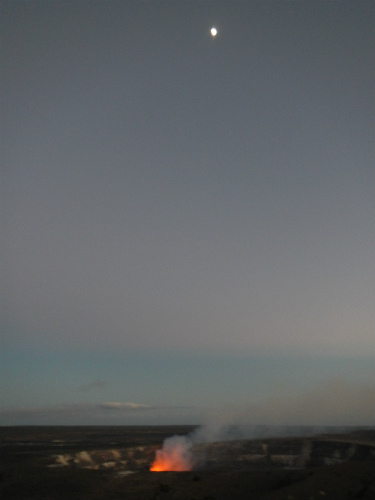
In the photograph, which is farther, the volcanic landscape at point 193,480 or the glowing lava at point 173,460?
the glowing lava at point 173,460

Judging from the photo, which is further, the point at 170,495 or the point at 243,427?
the point at 243,427

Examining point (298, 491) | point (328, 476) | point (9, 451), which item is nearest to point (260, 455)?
point (328, 476)

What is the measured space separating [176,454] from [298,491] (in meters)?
30.4

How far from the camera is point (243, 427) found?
12075 cm

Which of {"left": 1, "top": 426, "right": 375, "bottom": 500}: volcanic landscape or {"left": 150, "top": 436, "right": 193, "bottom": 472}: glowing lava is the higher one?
{"left": 1, "top": 426, "right": 375, "bottom": 500}: volcanic landscape

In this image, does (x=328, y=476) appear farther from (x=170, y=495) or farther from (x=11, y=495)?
(x=11, y=495)

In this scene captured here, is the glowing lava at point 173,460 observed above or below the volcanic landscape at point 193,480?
below

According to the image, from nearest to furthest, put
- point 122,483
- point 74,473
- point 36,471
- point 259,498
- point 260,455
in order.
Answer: point 259,498 < point 122,483 < point 74,473 < point 36,471 < point 260,455

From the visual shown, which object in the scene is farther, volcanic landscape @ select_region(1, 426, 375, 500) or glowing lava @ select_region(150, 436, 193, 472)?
glowing lava @ select_region(150, 436, 193, 472)

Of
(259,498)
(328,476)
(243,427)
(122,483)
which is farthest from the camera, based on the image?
(243,427)

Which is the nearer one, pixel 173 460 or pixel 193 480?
pixel 193 480

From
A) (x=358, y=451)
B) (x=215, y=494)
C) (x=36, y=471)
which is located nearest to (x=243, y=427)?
(x=358, y=451)

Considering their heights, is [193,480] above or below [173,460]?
above

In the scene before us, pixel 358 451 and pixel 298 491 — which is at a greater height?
pixel 298 491
